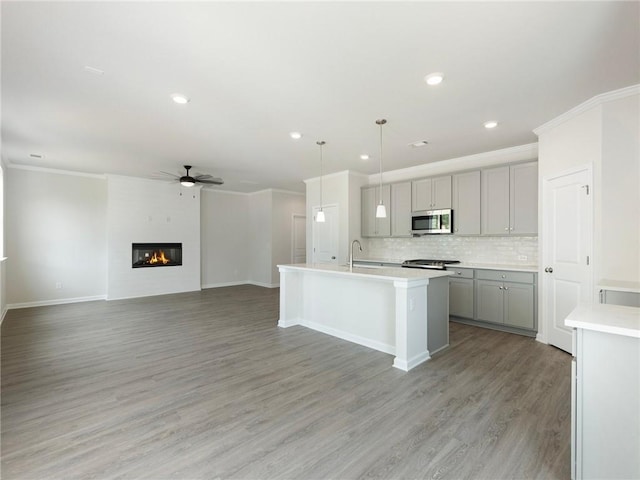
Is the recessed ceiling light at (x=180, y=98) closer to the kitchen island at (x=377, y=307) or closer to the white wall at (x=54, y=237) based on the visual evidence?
the kitchen island at (x=377, y=307)

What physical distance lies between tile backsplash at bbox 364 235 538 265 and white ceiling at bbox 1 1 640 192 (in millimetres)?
1606

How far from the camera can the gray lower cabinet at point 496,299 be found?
4.29 meters

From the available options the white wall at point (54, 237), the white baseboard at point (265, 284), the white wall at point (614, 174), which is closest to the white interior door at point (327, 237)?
the white baseboard at point (265, 284)

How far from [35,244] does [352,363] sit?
6.87 m

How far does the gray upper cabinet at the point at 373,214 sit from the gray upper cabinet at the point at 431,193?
0.60 meters

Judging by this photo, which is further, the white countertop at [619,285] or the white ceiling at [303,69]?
the white countertop at [619,285]

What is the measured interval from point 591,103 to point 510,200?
5.52ft

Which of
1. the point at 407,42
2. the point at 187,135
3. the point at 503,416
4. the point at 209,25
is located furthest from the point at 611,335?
the point at 187,135

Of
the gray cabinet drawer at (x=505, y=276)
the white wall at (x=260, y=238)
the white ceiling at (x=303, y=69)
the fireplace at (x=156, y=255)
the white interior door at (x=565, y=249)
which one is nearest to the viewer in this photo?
the white ceiling at (x=303, y=69)

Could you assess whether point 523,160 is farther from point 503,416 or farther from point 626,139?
point 503,416

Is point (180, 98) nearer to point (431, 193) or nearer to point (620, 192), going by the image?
point (431, 193)

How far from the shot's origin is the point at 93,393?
279 cm

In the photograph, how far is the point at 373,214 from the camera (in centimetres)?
662

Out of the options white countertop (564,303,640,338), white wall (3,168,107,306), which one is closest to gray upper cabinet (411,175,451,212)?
white countertop (564,303,640,338)
